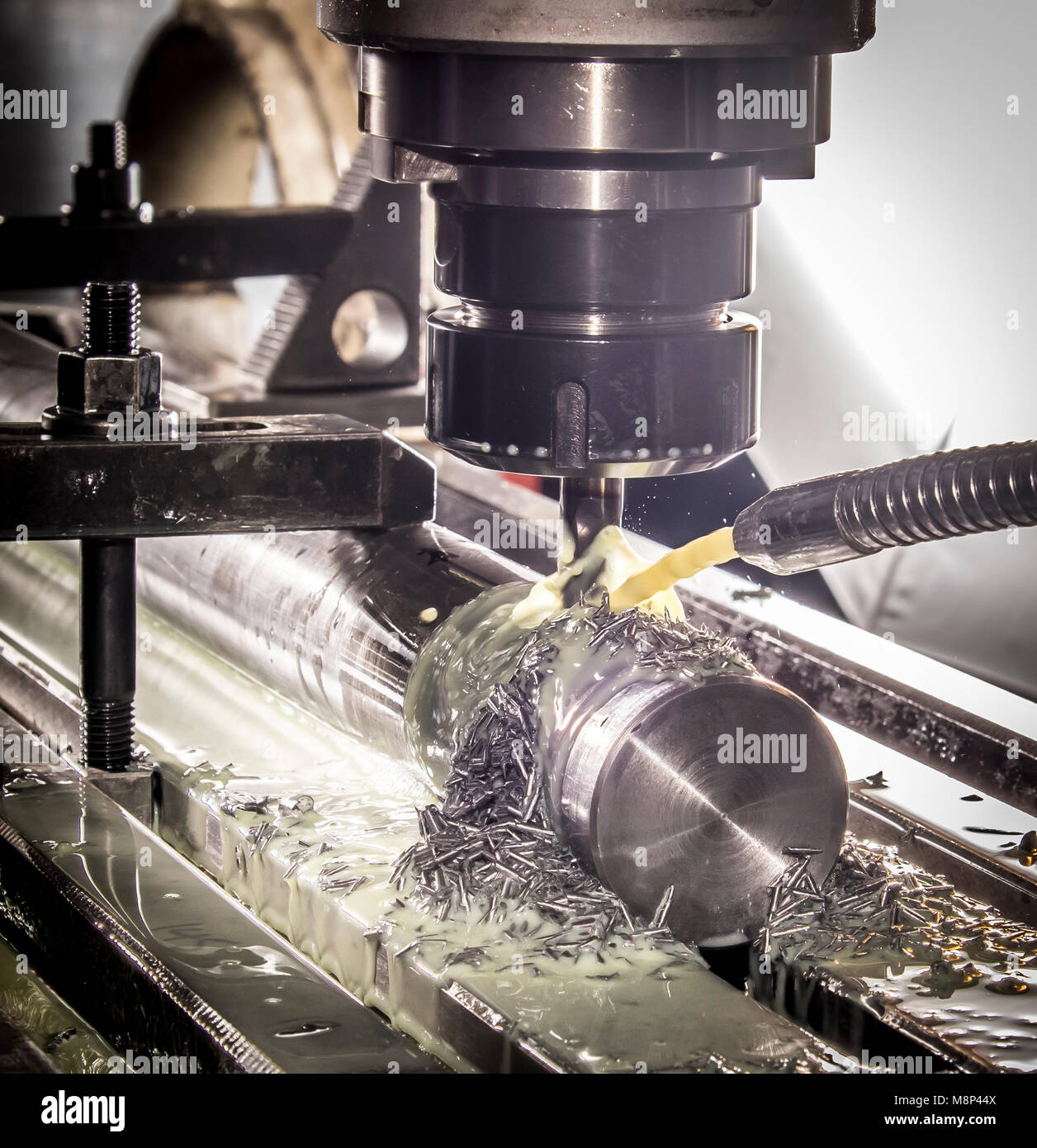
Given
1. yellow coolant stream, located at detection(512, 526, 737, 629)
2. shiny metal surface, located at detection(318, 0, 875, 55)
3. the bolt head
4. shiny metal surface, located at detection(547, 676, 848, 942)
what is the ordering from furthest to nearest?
the bolt head → yellow coolant stream, located at detection(512, 526, 737, 629) → shiny metal surface, located at detection(547, 676, 848, 942) → shiny metal surface, located at detection(318, 0, 875, 55)

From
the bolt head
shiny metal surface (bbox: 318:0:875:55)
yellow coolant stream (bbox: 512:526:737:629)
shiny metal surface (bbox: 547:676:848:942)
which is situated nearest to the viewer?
shiny metal surface (bbox: 318:0:875:55)

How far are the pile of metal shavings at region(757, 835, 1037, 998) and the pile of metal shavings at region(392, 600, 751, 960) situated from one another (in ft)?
0.27

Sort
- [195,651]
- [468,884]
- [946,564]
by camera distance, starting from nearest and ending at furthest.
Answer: [468,884], [195,651], [946,564]

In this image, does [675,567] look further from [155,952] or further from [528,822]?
[155,952]

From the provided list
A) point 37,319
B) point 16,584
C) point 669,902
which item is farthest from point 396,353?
point 669,902

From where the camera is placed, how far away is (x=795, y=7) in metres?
0.83

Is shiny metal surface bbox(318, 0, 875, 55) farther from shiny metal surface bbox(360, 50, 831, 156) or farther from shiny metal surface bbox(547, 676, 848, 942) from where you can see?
shiny metal surface bbox(547, 676, 848, 942)

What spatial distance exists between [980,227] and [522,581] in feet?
4.70

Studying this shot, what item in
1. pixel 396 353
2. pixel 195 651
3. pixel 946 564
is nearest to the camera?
pixel 195 651

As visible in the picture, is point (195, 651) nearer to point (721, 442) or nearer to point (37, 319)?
point (721, 442)

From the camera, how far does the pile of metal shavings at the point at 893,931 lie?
931 millimetres

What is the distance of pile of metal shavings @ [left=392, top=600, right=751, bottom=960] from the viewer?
36.9 inches

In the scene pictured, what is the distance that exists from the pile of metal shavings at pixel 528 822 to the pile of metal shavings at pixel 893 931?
0.08 m

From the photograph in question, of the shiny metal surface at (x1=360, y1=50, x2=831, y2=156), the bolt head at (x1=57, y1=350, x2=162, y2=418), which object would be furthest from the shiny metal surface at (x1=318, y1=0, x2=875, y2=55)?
the bolt head at (x1=57, y1=350, x2=162, y2=418)
